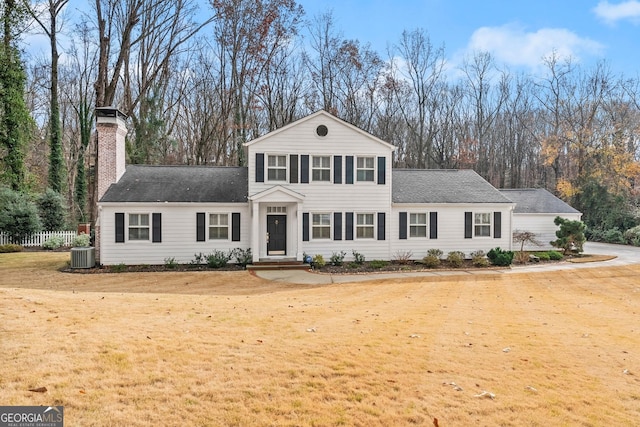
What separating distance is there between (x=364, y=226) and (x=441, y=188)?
5030 millimetres

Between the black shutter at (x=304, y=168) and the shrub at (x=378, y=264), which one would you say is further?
the black shutter at (x=304, y=168)

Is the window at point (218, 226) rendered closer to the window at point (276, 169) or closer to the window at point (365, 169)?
the window at point (276, 169)

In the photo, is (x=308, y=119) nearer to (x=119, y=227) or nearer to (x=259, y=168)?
(x=259, y=168)

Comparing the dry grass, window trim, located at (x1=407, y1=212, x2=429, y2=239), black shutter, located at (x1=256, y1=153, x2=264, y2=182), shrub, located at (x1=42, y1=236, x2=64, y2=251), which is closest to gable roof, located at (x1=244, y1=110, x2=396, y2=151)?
black shutter, located at (x1=256, y1=153, x2=264, y2=182)

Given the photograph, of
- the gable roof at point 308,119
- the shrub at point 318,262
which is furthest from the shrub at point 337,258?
the gable roof at point 308,119

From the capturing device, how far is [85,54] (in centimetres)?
3241

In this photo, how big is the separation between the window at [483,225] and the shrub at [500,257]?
47.4 inches

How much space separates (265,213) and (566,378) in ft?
47.9

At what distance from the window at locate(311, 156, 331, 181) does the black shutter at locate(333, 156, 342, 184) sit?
0.26m

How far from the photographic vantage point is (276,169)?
1820 centimetres

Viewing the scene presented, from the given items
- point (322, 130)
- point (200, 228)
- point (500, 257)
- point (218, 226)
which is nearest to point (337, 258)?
point (218, 226)

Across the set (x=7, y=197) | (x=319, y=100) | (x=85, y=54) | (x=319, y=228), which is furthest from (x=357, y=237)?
(x=85, y=54)

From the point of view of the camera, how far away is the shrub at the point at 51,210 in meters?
25.2

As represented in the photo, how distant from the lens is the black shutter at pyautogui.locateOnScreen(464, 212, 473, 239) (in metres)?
19.5
